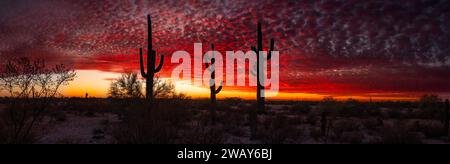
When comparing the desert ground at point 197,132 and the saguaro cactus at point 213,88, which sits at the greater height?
the saguaro cactus at point 213,88

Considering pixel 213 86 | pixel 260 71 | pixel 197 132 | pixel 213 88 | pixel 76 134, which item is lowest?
pixel 76 134

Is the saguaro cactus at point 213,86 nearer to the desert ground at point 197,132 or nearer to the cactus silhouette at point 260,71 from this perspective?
the desert ground at point 197,132

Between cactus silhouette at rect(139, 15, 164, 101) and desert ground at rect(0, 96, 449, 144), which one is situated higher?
cactus silhouette at rect(139, 15, 164, 101)

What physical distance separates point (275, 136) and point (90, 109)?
19302 mm

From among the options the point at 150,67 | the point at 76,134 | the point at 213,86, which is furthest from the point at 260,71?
the point at 76,134

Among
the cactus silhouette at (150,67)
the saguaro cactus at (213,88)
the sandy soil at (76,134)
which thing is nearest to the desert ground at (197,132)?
the sandy soil at (76,134)

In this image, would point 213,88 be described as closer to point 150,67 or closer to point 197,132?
point 150,67

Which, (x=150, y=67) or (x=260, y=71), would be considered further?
(x=260, y=71)

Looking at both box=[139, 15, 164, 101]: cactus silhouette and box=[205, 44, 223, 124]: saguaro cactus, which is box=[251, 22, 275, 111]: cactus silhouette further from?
box=[139, 15, 164, 101]: cactus silhouette

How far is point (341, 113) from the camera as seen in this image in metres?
31.3

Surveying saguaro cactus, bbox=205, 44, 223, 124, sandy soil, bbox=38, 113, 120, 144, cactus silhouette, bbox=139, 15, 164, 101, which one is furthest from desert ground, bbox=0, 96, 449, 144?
cactus silhouette, bbox=139, 15, 164, 101
